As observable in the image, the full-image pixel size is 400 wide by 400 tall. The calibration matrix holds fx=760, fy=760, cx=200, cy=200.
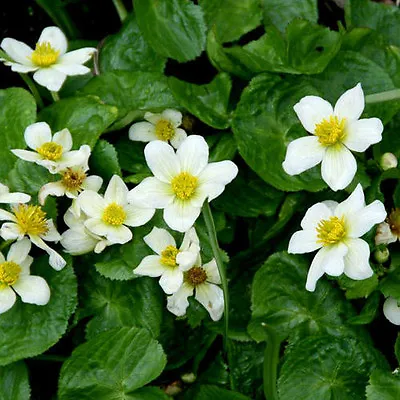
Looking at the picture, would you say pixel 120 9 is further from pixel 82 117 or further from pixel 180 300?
pixel 180 300

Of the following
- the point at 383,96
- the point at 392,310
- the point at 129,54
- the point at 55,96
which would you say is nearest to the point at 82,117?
the point at 55,96

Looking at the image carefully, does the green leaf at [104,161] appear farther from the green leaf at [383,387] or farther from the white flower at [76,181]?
the green leaf at [383,387]

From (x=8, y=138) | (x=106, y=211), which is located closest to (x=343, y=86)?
(x=106, y=211)

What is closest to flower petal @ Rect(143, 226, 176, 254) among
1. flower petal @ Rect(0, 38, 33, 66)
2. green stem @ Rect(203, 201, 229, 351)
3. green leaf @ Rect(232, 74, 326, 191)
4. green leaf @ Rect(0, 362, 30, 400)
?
green stem @ Rect(203, 201, 229, 351)

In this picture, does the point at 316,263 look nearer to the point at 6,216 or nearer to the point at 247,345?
the point at 247,345

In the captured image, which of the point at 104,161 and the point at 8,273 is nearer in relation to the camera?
the point at 8,273

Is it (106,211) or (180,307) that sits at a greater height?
(106,211)
